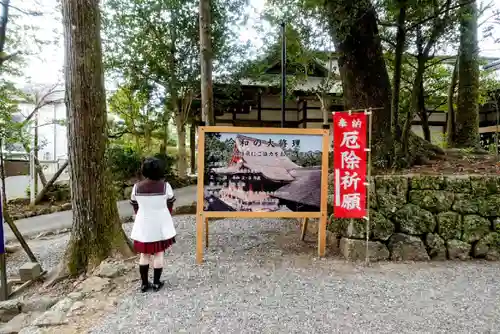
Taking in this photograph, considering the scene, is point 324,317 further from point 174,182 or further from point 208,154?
point 174,182

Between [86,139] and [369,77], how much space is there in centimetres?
496

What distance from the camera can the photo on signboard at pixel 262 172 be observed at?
4.08m

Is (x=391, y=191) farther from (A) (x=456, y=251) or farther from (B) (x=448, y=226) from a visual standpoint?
(A) (x=456, y=251)

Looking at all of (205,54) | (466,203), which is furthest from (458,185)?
(205,54)

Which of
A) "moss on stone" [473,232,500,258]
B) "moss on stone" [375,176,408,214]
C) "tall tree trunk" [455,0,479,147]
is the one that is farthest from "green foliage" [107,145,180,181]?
"moss on stone" [473,232,500,258]

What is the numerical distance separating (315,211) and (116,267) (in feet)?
8.64

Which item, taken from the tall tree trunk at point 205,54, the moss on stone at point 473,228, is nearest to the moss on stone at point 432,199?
the moss on stone at point 473,228

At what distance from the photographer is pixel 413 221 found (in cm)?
427

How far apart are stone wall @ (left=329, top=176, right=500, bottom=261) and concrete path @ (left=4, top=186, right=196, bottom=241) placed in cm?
533

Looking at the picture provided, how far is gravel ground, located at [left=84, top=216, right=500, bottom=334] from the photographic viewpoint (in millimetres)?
2545

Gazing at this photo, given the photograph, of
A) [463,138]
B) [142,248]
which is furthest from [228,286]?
[463,138]

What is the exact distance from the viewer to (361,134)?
4047 millimetres

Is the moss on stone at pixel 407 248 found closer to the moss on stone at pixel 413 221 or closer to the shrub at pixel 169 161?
the moss on stone at pixel 413 221

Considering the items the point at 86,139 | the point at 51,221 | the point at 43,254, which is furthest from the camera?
the point at 51,221
